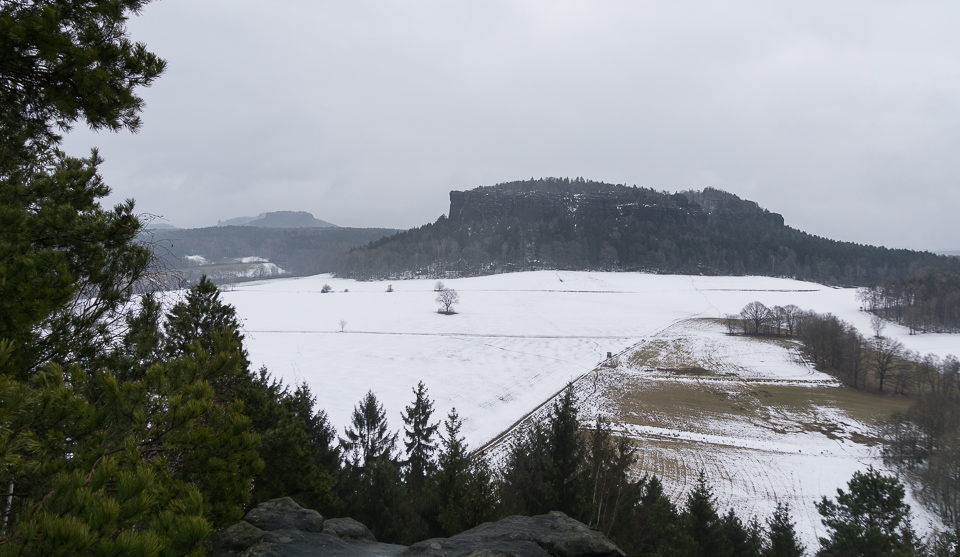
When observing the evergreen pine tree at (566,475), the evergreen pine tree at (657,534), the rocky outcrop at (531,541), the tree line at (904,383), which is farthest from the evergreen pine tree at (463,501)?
the tree line at (904,383)

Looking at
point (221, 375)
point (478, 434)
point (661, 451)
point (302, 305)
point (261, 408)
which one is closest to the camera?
point (221, 375)

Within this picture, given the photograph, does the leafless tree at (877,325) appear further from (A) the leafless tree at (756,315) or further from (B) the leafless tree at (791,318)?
(A) the leafless tree at (756,315)

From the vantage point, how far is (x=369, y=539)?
26.5 ft

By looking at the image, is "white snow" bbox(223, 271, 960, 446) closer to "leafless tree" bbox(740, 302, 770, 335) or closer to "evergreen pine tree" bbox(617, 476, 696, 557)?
"leafless tree" bbox(740, 302, 770, 335)

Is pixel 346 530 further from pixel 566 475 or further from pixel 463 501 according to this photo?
pixel 566 475

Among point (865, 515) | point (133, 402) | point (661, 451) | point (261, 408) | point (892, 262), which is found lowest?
point (661, 451)

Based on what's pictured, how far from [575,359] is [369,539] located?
43152 mm

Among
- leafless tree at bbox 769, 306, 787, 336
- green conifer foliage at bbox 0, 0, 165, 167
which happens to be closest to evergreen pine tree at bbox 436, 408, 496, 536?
green conifer foliage at bbox 0, 0, 165, 167

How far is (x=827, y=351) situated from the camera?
172 feet

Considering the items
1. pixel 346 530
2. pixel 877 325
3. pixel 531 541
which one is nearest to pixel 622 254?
pixel 877 325

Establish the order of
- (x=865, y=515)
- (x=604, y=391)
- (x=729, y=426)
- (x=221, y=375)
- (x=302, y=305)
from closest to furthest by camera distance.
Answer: (x=221, y=375) < (x=865, y=515) < (x=729, y=426) < (x=604, y=391) < (x=302, y=305)

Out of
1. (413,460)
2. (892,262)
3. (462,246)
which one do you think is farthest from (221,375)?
(892,262)

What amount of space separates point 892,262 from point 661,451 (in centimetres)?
18266

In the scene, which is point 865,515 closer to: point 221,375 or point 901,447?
point 901,447
